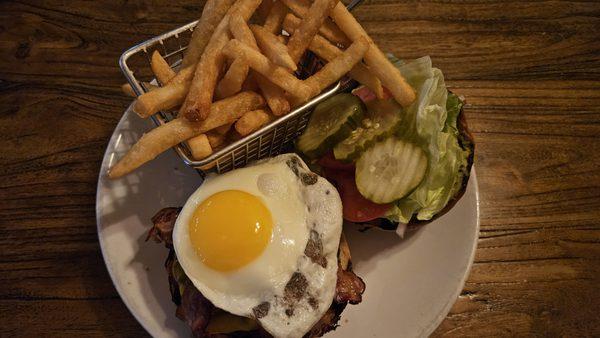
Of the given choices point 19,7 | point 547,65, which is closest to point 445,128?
point 547,65

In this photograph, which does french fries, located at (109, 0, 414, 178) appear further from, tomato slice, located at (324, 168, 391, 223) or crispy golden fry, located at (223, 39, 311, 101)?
tomato slice, located at (324, 168, 391, 223)

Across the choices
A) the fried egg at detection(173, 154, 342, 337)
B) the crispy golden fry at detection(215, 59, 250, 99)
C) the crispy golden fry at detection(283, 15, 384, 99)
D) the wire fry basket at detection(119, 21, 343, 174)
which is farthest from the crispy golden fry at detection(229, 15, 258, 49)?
the fried egg at detection(173, 154, 342, 337)

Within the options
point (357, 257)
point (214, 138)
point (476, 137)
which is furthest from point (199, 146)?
point (476, 137)

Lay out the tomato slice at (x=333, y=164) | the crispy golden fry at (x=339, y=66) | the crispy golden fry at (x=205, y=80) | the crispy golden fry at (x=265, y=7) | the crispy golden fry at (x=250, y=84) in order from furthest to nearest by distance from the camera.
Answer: the tomato slice at (x=333, y=164), the crispy golden fry at (x=265, y=7), the crispy golden fry at (x=250, y=84), the crispy golden fry at (x=339, y=66), the crispy golden fry at (x=205, y=80)

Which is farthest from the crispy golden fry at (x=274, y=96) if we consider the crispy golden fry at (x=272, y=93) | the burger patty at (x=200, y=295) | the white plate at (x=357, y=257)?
the white plate at (x=357, y=257)

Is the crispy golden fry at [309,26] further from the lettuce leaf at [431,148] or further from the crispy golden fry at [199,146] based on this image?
the lettuce leaf at [431,148]

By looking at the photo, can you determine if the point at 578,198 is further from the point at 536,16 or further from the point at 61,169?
the point at 61,169

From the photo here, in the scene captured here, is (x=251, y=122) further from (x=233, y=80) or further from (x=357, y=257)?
(x=357, y=257)
